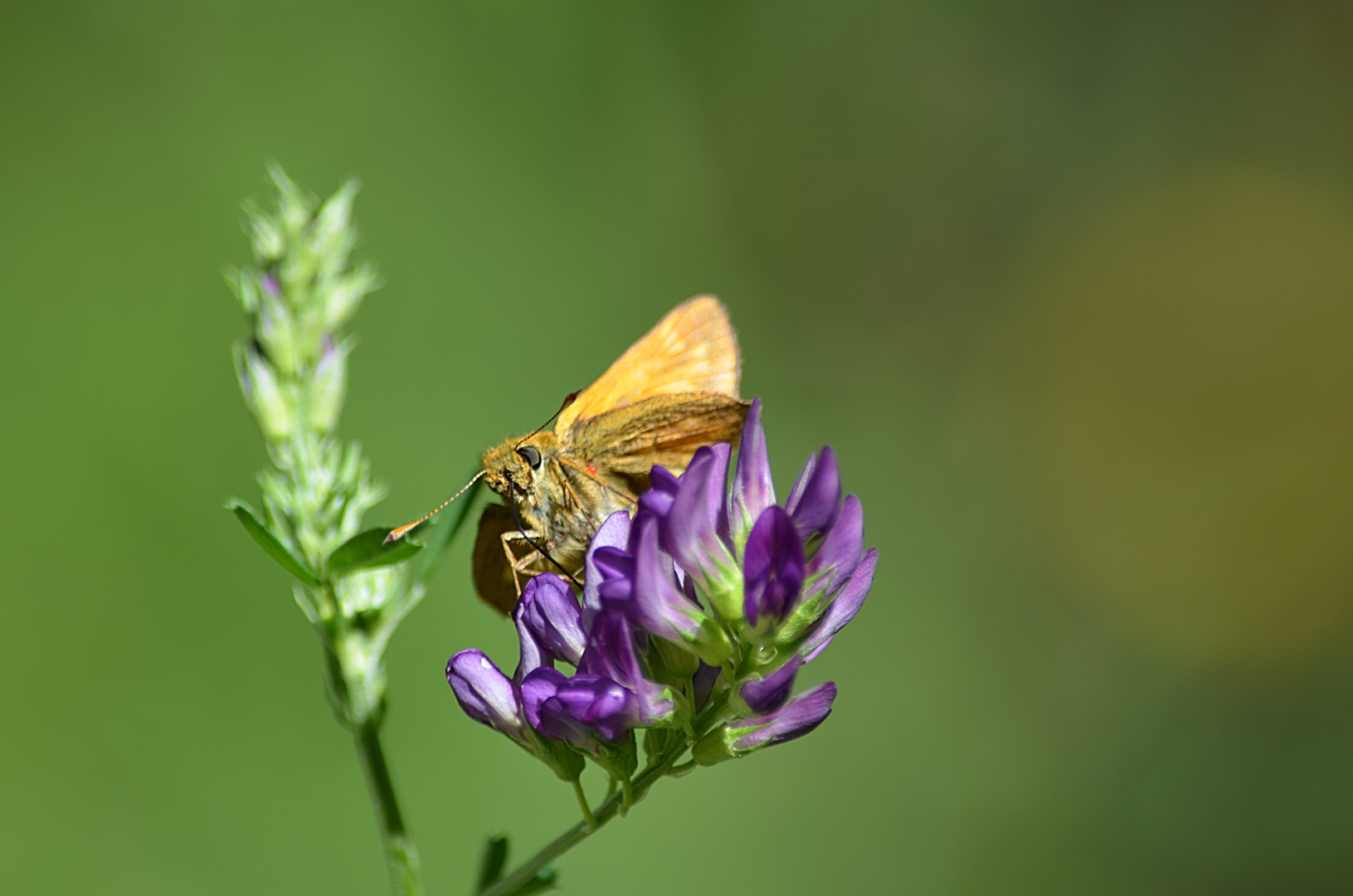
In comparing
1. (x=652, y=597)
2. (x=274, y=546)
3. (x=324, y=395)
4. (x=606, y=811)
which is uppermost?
(x=324, y=395)

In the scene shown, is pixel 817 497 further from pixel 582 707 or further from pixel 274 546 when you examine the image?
pixel 274 546

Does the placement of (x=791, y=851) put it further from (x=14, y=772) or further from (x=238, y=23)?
(x=238, y=23)

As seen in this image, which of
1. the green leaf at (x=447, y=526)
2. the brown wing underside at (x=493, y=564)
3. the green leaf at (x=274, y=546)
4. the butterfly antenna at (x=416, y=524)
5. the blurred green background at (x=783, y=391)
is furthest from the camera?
the blurred green background at (x=783, y=391)

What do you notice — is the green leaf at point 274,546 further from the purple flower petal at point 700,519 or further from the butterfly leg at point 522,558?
the purple flower petal at point 700,519

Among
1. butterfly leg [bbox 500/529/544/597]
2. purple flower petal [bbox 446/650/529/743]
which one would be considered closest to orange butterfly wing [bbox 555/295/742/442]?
butterfly leg [bbox 500/529/544/597]

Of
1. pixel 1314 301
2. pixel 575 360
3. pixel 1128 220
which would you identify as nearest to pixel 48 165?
pixel 575 360

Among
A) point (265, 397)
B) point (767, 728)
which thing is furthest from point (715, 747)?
point (265, 397)

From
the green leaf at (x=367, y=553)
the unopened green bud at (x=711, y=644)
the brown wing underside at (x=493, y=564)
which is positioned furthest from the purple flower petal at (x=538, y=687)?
the brown wing underside at (x=493, y=564)
